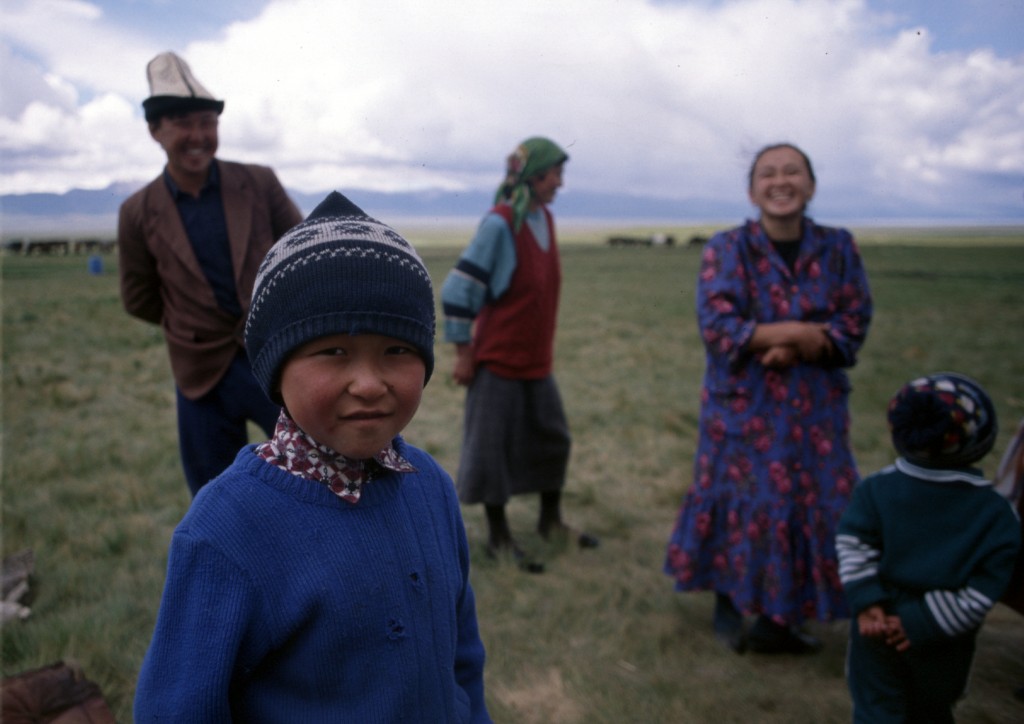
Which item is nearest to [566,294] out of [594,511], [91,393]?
[91,393]

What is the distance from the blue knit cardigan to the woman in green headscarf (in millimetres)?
2490

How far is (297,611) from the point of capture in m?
1.09

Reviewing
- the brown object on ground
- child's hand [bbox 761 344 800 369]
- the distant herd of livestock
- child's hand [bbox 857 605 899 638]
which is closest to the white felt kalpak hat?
the brown object on ground

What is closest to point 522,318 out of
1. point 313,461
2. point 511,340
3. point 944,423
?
point 511,340

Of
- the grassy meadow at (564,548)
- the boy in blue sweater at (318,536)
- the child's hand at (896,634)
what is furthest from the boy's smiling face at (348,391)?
the child's hand at (896,634)

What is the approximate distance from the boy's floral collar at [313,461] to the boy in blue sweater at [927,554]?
1671 mm

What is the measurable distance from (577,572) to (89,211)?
9.71 feet

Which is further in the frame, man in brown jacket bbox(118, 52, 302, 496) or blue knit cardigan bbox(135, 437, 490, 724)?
man in brown jacket bbox(118, 52, 302, 496)

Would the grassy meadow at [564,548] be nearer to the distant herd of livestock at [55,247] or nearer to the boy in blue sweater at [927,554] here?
the boy in blue sweater at [927,554]

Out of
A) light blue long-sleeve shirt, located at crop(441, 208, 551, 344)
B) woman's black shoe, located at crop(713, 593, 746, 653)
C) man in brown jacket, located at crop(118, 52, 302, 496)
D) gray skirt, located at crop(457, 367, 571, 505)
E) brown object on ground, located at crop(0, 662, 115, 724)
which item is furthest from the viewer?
gray skirt, located at crop(457, 367, 571, 505)

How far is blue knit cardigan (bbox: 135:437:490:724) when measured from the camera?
41.6 inches

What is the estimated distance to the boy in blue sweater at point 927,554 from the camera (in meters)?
2.11

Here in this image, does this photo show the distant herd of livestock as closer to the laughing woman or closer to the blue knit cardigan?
the laughing woman

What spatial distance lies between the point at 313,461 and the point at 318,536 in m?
0.12
